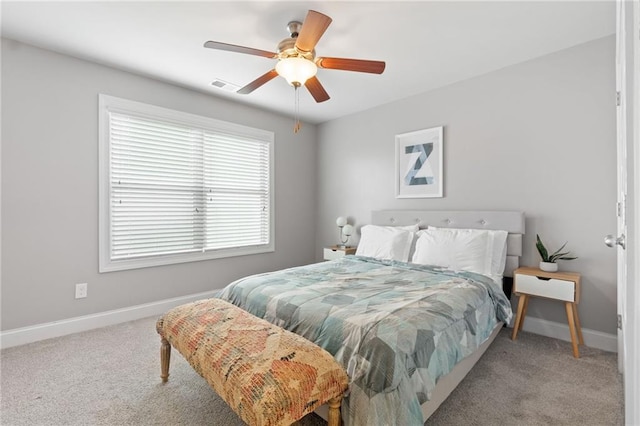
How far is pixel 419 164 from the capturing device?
3.62 meters

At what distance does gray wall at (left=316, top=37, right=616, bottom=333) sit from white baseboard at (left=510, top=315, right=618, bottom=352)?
0.16ft

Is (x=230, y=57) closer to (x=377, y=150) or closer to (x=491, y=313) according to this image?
(x=377, y=150)

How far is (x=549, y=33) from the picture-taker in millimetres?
2412

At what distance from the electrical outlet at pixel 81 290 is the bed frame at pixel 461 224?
261 cm

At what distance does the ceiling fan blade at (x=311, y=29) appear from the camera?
67.6 inches

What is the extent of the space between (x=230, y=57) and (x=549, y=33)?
2703 millimetres

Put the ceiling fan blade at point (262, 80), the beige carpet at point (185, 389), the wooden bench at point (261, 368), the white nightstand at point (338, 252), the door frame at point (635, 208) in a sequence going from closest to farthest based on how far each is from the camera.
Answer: the door frame at point (635, 208) < the wooden bench at point (261, 368) < the beige carpet at point (185, 389) < the ceiling fan blade at point (262, 80) < the white nightstand at point (338, 252)

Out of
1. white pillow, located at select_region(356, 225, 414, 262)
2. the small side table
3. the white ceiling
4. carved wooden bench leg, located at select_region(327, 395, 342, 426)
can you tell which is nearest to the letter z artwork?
white pillow, located at select_region(356, 225, 414, 262)

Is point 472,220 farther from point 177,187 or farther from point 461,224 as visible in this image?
point 177,187

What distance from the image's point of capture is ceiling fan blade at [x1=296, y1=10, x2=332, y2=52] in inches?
67.6

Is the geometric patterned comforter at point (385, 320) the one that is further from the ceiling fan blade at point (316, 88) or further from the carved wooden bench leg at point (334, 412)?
the ceiling fan blade at point (316, 88)

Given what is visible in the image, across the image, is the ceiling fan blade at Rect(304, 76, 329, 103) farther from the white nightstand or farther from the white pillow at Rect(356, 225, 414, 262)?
the white nightstand

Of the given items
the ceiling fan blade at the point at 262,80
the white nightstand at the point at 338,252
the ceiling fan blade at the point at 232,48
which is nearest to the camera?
the ceiling fan blade at the point at 232,48

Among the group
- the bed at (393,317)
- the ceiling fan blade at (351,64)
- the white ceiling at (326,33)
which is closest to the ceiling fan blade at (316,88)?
the ceiling fan blade at (351,64)
